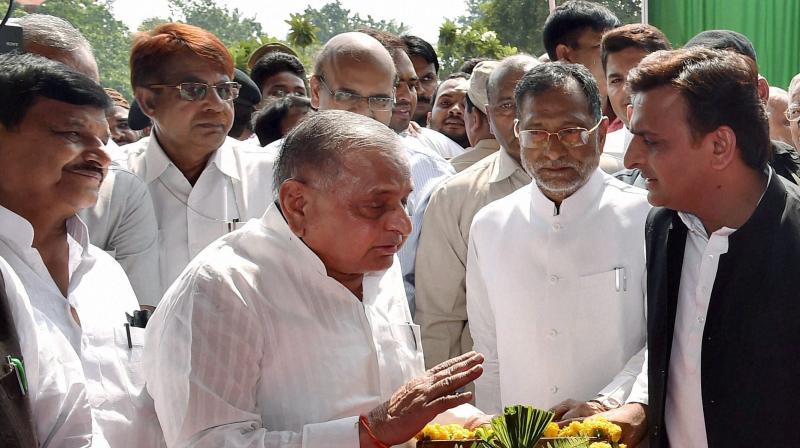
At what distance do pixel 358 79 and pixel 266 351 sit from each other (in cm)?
259

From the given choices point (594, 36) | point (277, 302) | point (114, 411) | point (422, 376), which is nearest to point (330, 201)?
point (277, 302)

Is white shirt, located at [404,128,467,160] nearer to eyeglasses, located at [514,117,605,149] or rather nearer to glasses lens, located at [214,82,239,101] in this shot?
glasses lens, located at [214,82,239,101]

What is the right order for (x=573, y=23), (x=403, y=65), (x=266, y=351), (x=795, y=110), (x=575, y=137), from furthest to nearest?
(x=403, y=65), (x=573, y=23), (x=795, y=110), (x=575, y=137), (x=266, y=351)

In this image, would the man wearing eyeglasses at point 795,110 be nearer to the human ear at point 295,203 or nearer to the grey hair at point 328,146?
the grey hair at point 328,146

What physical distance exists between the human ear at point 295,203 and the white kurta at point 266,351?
38 millimetres

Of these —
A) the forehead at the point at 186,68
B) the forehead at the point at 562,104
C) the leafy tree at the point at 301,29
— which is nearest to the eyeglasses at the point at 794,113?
the forehead at the point at 562,104

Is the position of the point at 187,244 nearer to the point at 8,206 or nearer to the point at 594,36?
the point at 8,206

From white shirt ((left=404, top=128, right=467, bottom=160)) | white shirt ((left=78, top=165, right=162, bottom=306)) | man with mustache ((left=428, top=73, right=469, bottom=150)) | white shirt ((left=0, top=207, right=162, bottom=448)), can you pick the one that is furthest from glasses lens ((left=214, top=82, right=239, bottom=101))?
man with mustache ((left=428, top=73, right=469, bottom=150))

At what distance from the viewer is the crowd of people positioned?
2.75 meters

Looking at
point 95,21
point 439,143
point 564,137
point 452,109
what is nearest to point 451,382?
point 564,137

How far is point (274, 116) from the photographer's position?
7.25 meters

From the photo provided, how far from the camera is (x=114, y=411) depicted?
310 cm

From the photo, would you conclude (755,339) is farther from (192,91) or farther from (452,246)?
(192,91)

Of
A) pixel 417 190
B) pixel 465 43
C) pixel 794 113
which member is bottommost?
pixel 465 43
